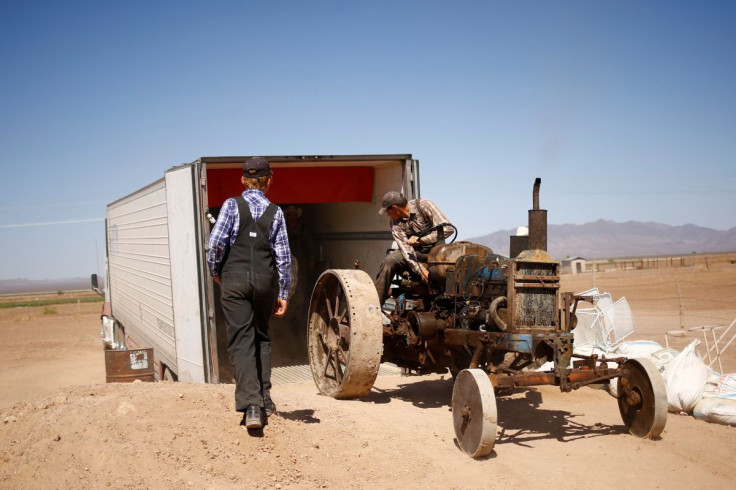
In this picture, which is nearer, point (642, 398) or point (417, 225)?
point (642, 398)

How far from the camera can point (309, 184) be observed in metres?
10.0

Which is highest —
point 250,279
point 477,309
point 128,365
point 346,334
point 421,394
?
point 250,279

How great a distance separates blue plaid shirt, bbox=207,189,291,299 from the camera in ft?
16.3

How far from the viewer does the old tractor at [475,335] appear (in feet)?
18.2

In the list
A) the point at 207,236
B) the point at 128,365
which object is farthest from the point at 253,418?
the point at 128,365

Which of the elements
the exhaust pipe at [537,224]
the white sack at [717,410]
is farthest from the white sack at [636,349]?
the exhaust pipe at [537,224]

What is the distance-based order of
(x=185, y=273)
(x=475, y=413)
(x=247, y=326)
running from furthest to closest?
1. (x=185, y=273)
2. (x=475, y=413)
3. (x=247, y=326)

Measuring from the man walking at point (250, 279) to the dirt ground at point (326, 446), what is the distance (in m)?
0.33

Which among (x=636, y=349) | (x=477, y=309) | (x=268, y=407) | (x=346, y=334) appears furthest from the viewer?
(x=636, y=349)

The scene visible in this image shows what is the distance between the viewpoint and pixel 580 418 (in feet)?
22.2

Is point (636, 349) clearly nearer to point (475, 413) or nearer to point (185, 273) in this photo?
point (475, 413)

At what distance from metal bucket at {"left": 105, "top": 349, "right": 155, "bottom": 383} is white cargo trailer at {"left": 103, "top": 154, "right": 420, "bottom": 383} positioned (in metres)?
0.32

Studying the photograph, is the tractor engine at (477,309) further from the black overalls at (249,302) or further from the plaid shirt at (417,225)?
the black overalls at (249,302)

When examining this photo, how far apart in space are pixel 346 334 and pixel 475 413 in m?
2.20
